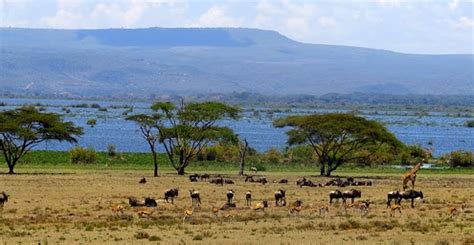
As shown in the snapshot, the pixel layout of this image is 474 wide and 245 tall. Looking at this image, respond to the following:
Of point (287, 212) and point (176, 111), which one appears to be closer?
point (287, 212)

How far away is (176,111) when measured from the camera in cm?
7544

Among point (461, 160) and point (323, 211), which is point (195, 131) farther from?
point (323, 211)

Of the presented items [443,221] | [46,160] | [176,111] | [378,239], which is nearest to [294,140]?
[176,111]

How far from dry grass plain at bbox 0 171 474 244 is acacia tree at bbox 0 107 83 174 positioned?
12019 mm

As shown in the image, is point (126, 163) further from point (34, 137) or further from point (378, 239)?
point (378, 239)

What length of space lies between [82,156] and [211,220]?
151ft

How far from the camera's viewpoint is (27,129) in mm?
68375

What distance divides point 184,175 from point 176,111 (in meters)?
10.0

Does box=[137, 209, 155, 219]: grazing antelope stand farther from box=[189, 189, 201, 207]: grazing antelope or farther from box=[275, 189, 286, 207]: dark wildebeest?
box=[275, 189, 286, 207]: dark wildebeest

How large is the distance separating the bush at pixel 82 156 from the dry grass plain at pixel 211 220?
80.5 feet

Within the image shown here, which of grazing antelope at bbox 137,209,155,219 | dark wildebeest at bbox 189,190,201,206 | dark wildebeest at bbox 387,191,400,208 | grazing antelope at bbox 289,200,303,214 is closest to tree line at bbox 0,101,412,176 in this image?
dark wildebeest at bbox 189,190,201,206

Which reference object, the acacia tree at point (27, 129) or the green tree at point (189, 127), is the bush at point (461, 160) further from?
the acacia tree at point (27, 129)

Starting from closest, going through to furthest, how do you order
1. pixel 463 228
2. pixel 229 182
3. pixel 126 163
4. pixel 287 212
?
pixel 463 228
pixel 287 212
pixel 229 182
pixel 126 163

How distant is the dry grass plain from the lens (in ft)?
102
